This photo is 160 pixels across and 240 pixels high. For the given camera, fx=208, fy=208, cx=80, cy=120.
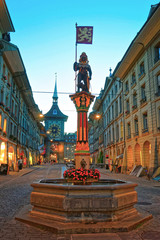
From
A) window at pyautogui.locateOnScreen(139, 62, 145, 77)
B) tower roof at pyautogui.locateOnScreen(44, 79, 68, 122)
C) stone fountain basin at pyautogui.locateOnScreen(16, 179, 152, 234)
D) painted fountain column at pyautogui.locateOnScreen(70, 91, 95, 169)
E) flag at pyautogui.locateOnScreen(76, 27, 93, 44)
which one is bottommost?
stone fountain basin at pyautogui.locateOnScreen(16, 179, 152, 234)

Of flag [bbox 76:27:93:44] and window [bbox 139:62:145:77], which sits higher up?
window [bbox 139:62:145:77]

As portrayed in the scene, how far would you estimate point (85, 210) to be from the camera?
564 cm

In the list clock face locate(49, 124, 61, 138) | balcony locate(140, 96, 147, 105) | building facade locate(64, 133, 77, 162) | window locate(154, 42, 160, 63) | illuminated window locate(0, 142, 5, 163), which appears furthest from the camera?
building facade locate(64, 133, 77, 162)

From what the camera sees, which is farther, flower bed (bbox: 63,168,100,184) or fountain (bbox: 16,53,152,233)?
flower bed (bbox: 63,168,100,184)

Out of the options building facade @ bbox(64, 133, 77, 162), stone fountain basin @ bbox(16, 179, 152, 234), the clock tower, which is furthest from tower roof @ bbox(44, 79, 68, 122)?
stone fountain basin @ bbox(16, 179, 152, 234)

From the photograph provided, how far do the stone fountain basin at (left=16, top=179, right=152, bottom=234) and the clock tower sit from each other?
10293 cm

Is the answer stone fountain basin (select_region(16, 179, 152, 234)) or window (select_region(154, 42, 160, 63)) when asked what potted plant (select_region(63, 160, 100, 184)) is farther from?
window (select_region(154, 42, 160, 63))

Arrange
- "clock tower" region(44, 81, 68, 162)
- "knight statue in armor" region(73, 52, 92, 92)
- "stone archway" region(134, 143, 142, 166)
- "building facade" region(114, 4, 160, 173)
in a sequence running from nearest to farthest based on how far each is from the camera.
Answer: "knight statue in armor" region(73, 52, 92, 92) < "building facade" region(114, 4, 160, 173) < "stone archway" region(134, 143, 142, 166) < "clock tower" region(44, 81, 68, 162)

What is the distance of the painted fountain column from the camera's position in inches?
487

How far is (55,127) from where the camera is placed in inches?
4508

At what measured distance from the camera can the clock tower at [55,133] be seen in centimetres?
10845

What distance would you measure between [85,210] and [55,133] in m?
109

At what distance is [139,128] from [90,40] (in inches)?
560

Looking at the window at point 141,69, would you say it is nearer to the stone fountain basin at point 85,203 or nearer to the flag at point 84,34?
the flag at point 84,34
